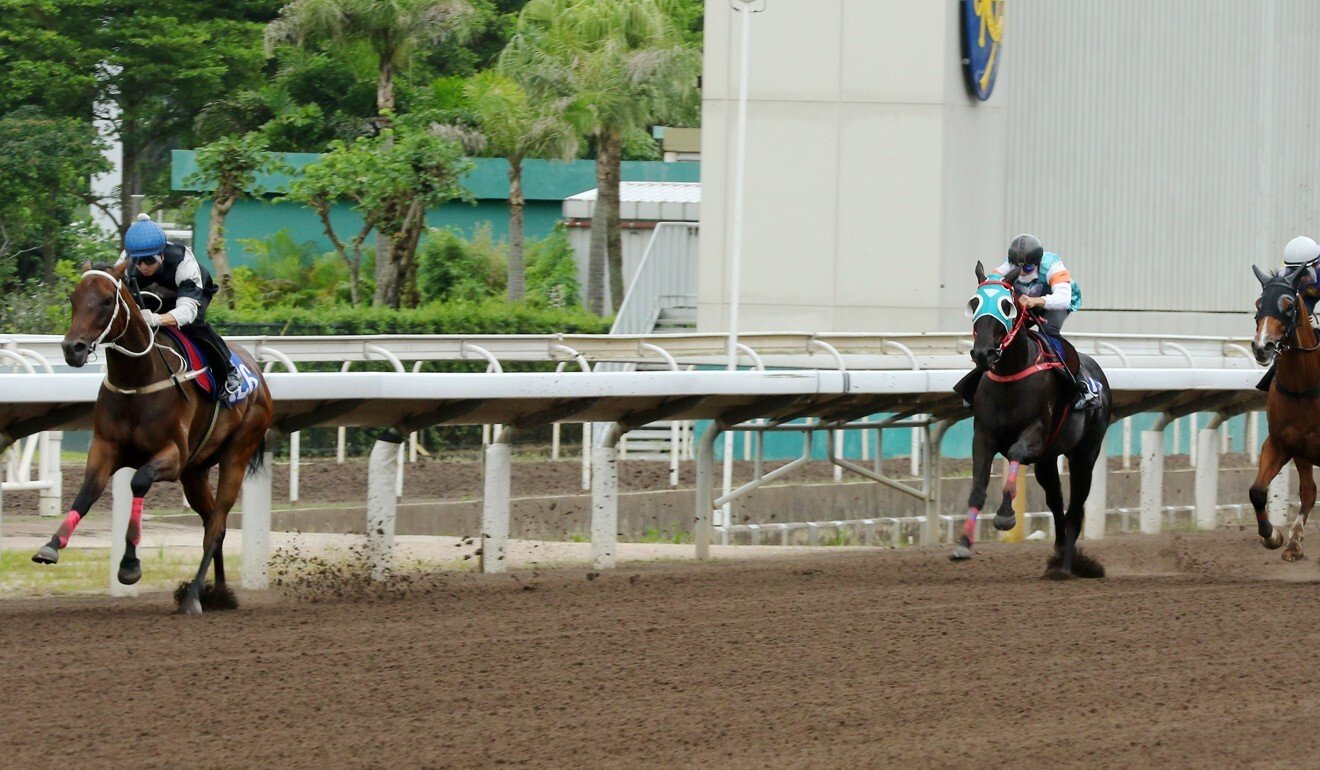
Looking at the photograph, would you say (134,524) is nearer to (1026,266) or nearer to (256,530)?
(256,530)

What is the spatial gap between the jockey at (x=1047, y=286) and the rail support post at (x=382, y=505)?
10.7 ft

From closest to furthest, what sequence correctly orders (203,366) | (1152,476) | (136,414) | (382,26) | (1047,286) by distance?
1. (136,414)
2. (203,366)
3. (1047,286)
4. (1152,476)
5. (382,26)

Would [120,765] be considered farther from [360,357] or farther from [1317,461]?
[360,357]

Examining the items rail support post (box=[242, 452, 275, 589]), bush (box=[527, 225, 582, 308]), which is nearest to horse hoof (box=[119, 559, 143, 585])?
rail support post (box=[242, 452, 275, 589])

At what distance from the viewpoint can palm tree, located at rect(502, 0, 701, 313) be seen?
31.4 meters

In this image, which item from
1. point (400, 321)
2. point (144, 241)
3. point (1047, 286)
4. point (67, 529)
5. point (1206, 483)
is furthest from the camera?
point (400, 321)

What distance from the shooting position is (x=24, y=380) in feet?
24.4

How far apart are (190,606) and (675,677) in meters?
2.47

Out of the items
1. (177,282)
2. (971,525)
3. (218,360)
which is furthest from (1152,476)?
(177,282)

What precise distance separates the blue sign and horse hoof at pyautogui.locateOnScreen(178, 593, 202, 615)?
46.2 feet

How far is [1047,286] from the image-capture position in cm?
969

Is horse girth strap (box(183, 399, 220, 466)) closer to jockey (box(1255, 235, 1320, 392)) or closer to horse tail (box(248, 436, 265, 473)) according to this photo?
horse tail (box(248, 436, 265, 473))

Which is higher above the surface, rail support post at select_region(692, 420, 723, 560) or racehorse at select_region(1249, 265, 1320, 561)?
racehorse at select_region(1249, 265, 1320, 561)

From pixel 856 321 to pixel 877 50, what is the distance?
296cm
